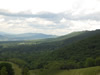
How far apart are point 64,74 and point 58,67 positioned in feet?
53.9

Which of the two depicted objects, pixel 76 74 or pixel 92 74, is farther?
pixel 76 74

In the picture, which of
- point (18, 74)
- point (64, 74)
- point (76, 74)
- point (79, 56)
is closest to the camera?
point (76, 74)

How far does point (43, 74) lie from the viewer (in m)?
126

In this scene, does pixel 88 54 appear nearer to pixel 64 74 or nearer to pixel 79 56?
pixel 79 56

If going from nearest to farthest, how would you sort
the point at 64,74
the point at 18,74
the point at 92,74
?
the point at 92,74
the point at 64,74
the point at 18,74

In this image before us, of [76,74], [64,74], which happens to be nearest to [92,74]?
[76,74]

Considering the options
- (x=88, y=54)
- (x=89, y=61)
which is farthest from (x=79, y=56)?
(x=89, y=61)

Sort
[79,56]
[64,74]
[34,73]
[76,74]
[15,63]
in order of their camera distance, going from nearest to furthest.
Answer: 1. [76,74]
2. [64,74]
3. [34,73]
4. [15,63]
5. [79,56]

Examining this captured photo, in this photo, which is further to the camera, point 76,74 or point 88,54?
point 88,54

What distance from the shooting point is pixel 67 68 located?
134m

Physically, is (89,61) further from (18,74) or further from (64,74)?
(18,74)

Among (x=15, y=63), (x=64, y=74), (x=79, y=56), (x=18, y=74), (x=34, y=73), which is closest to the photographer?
(x=64, y=74)

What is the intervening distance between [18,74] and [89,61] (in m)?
58.9

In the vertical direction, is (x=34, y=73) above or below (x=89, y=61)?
below
